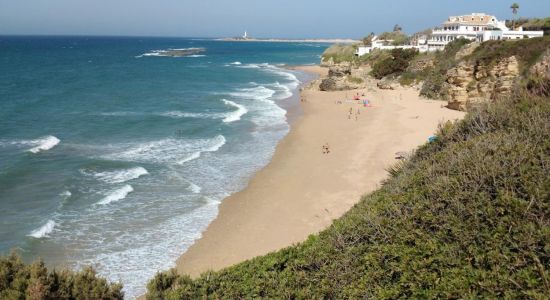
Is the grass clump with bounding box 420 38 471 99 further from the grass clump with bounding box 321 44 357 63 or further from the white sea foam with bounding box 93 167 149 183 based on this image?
the grass clump with bounding box 321 44 357 63

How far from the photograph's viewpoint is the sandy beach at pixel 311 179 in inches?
613

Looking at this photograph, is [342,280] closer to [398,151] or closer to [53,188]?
[53,188]

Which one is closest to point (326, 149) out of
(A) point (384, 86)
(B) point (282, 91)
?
(A) point (384, 86)

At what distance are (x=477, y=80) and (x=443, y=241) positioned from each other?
2920cm

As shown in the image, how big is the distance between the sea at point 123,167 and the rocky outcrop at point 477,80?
1337 centimetres

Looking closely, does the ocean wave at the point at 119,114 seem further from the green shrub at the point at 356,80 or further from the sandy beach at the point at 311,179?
the green shrub at the point at 356,80

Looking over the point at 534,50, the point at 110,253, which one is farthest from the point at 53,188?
the point at 534,50

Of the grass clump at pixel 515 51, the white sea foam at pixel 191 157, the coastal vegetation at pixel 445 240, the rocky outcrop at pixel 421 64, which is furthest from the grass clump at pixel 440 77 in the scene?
the coastal vegetation at pixel 445 240

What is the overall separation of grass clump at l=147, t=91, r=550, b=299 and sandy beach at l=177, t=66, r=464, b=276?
433 centimetres

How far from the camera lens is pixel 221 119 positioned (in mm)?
36406

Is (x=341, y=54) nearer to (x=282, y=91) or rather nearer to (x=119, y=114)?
(x=282, y=91)

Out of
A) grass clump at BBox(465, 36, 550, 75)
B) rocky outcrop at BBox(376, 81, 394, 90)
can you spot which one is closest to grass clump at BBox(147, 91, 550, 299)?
grass clump at BBox(465, 36, 550, 75)

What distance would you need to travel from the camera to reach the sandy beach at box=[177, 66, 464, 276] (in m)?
15.6

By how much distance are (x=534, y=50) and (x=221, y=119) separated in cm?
2283
